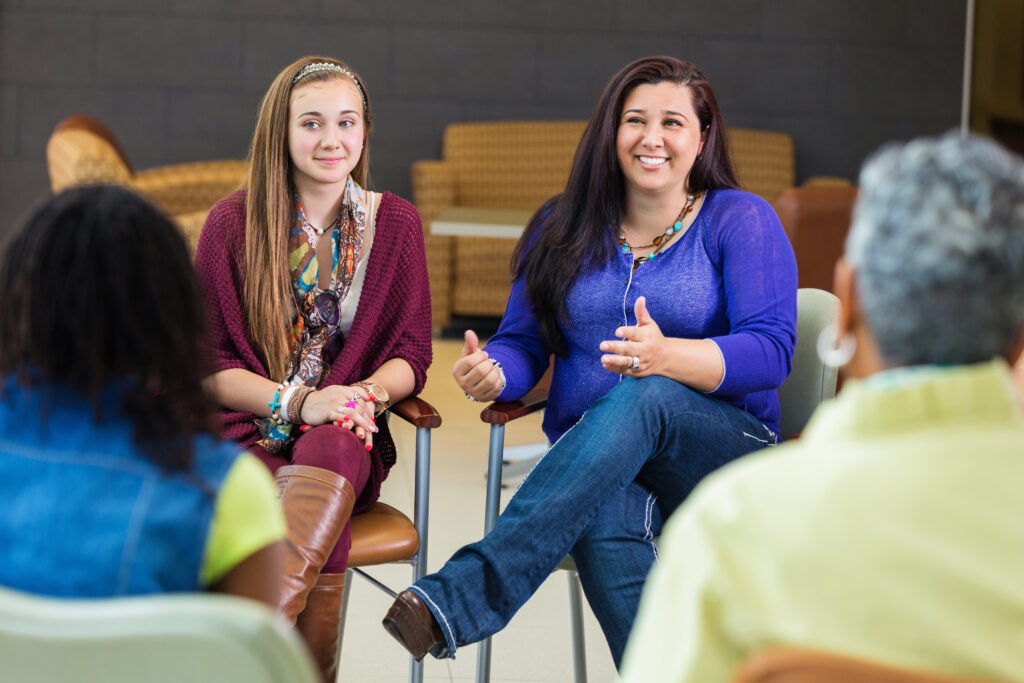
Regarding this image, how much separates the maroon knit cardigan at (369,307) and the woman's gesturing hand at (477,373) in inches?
4.6

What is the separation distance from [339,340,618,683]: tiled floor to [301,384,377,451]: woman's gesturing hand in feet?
2.03

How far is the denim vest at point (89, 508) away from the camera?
94 centimetres

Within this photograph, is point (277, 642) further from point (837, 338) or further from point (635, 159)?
point (635, 159)

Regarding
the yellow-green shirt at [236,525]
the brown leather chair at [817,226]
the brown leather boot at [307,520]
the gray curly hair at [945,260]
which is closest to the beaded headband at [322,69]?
the brown leather boot at [307,520]

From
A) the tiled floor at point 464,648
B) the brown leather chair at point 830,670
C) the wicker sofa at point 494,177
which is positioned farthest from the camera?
the wicker sofa at point 494,177

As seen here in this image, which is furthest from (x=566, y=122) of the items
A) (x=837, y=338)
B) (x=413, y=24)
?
(x=837, y=338)

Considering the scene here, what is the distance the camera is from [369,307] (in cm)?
218

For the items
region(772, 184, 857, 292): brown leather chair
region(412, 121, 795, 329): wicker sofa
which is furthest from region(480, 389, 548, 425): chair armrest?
region(412, 121, 795, 329): wicker sofa

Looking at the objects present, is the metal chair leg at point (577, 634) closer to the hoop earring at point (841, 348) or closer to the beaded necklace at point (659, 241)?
the beaded necklace at point (659, 241)

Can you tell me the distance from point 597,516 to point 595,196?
648mm

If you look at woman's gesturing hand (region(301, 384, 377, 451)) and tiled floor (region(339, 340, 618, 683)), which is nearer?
woman's gesturing hand (region(301, 384, 377, 451))

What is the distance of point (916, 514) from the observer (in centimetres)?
77

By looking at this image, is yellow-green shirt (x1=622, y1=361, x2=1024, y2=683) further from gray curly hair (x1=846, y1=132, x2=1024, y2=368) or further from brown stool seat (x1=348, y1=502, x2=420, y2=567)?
brown stool seat (x1=348, y1=502, x2=420, y2=567)

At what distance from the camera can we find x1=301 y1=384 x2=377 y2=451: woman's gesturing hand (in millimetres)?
2012
